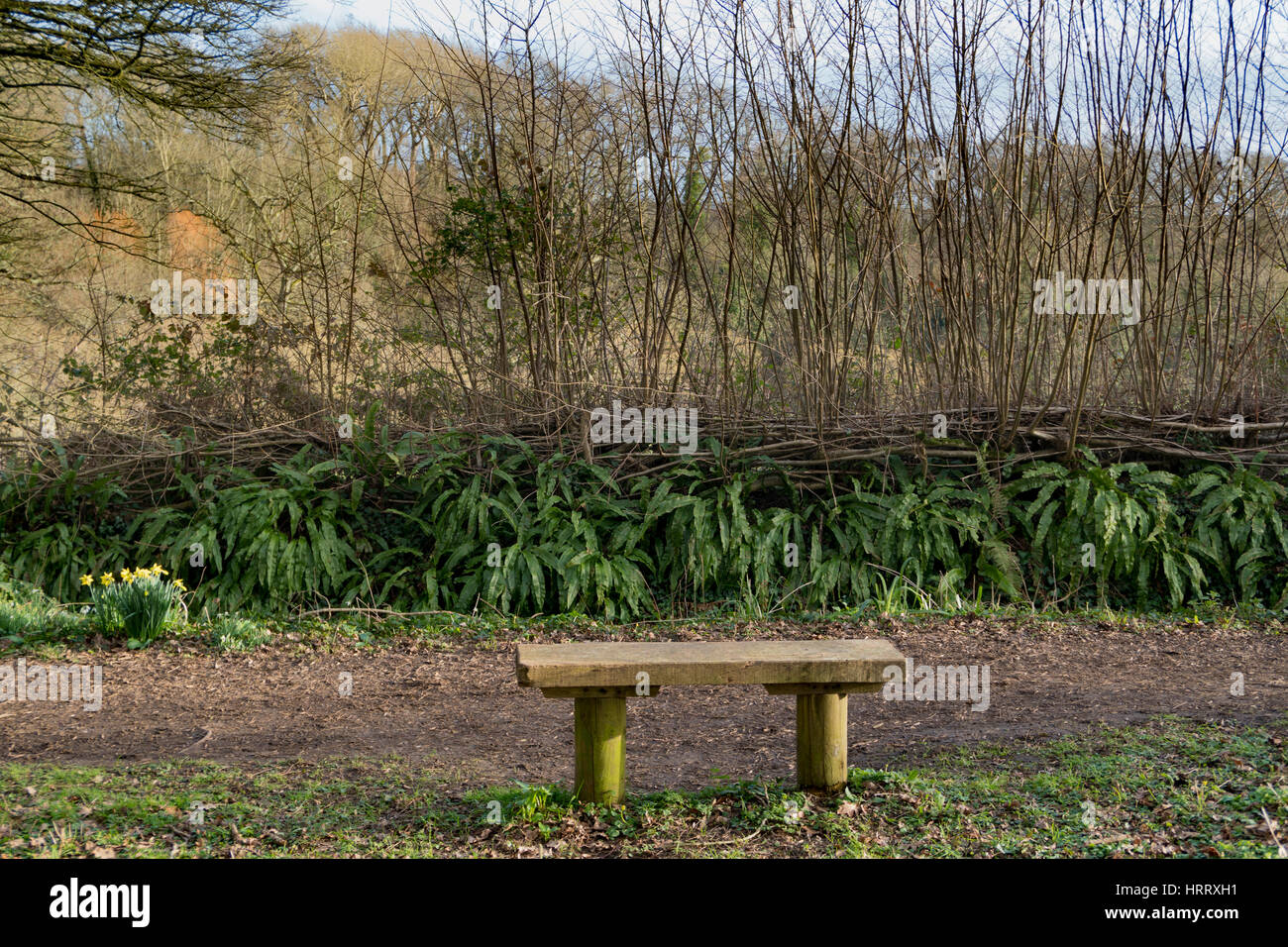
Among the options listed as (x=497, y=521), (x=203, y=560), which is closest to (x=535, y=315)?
(x=497, y=521)

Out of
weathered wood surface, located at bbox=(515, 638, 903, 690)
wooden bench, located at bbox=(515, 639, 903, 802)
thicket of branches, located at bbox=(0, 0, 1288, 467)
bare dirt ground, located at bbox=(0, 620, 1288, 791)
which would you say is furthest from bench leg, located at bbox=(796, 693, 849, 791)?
thicket of branches, located at bbox=(0, 0, 1288, 467)

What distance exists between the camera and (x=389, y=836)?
340 cm

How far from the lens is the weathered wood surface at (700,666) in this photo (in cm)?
333

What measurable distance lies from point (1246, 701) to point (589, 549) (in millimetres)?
4191

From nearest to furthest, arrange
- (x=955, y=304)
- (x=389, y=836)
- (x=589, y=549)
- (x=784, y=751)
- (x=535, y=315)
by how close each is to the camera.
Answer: (x=389, y=836)
(x=784, y=751)
(x=589, y=549)
(x=955, y=304)
(x=535, y=315)

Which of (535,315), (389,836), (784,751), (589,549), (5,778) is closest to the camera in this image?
(389,836)

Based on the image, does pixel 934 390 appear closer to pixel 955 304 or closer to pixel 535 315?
pixel 955 304

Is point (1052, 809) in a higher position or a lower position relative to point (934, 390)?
lower

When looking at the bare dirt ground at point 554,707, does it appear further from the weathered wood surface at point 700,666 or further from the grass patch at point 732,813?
the weathered wood surface at point 700,666

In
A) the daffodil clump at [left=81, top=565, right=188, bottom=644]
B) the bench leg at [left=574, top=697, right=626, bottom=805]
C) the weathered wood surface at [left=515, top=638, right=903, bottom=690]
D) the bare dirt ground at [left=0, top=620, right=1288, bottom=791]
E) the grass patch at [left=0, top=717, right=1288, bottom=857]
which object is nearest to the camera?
the grass patch at [left=0, top=717, right=1288, bottom=857]

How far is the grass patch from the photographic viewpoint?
319 cm

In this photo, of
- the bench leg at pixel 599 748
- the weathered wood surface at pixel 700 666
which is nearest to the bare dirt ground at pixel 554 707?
the bench leg at pixel 599 748

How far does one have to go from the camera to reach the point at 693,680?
337 cm

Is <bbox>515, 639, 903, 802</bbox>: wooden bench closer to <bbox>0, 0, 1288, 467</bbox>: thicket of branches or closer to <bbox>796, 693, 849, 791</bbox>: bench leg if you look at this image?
<bbox>796, 693, 849, 791</bbox>: bench leg
